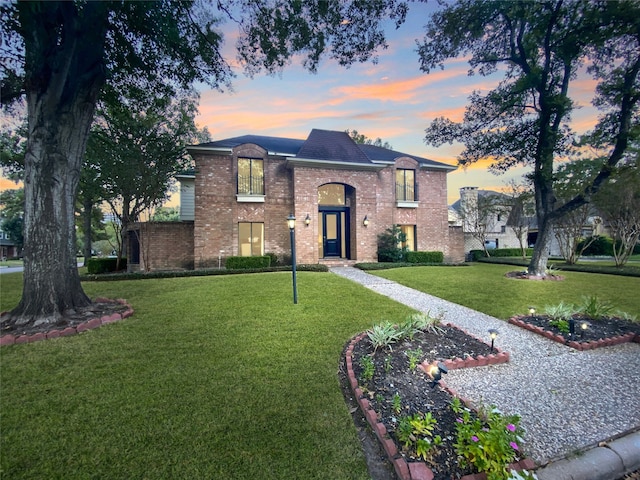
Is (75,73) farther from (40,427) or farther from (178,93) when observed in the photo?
(40,427)

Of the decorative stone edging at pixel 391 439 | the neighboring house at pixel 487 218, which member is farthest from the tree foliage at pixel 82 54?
the neighboring house at pixel 487 218

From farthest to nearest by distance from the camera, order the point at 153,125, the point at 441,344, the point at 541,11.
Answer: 1. the point at 153,125
2. the point at 541,11
3. the point at 441,344

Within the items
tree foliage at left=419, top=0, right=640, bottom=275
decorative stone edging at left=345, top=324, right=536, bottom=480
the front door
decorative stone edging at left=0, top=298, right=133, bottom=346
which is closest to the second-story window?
the front door

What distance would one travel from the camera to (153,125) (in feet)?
46.1

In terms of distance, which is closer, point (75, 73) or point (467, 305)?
point (75, 73)

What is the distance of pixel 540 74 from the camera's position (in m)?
9.69

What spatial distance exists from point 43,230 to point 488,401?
7.11m

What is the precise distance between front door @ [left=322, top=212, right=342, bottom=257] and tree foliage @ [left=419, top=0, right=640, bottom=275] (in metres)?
5.90

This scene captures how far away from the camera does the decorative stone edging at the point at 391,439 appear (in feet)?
6.40

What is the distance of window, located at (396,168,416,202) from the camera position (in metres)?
15.9

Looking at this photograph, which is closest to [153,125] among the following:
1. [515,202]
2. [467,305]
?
[467,305]

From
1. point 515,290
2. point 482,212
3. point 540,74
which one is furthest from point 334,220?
point 482,212

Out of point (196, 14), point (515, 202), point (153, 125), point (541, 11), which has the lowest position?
point (515, 202)

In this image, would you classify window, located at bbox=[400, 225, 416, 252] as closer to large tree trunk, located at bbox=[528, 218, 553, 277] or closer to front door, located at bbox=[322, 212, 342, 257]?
Answer: front door, located at bbox=[322, 212, 342, 257]
